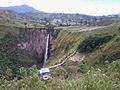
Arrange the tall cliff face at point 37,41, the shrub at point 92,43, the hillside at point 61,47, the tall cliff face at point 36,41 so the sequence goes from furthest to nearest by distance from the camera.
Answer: the tall cliff face at point 37,41
the tall cliff face at point 36,41
the shrub at point 92,43
the hillside at point 61,47

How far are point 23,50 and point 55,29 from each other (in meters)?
13.3

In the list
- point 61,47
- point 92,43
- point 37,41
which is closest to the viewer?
point 92,43

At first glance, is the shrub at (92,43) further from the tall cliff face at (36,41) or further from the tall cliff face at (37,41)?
the tall cliff face at (37,41)

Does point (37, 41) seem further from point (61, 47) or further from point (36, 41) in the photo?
point (61, 47)

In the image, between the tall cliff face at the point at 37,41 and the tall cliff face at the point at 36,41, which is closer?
the tall cliff face at the point at 36,41

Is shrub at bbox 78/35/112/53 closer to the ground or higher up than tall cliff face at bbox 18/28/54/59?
higher up

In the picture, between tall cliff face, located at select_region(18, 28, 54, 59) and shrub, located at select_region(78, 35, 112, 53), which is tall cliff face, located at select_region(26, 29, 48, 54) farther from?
shrub, located at select_region(78, 35, 112, 53)

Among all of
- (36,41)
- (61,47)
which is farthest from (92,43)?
(36,41)

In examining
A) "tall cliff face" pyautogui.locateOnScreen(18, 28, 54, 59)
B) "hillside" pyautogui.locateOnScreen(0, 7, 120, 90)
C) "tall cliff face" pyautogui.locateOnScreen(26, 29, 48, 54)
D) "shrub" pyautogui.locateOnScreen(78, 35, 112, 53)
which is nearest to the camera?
"hillside" pyautogui.locateOnScreen(0, 7, 120, 90)

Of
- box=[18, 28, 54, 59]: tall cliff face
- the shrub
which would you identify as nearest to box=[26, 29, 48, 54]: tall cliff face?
box=[18, 28, 54, 59]: tall cliff face

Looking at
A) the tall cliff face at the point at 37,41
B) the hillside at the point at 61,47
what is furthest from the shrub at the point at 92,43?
the tall cliff face at the point at 37,41

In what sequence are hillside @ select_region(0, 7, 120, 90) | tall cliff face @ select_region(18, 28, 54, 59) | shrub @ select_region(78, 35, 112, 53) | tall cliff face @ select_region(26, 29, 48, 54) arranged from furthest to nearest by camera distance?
tall cliff face @ select_region(26, 29, 48, 54), tall cliff face @ select_region(18, 28, 54, 59), shrub @ select_region(78, 35, 112, 53), hillside @ select_region(0, 7, 120, 90)

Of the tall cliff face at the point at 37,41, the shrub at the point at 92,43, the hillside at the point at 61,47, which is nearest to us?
the hillside at the point at 61,47

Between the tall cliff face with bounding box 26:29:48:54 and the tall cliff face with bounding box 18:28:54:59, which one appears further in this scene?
the tall cliff face with bounding box 26:29:48:54
